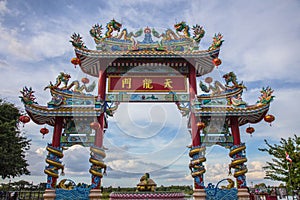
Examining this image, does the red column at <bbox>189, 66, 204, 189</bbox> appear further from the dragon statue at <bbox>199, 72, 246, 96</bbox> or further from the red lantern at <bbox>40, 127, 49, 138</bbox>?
the red lantern at <bbox>40, 127, 49, 138</bbox>

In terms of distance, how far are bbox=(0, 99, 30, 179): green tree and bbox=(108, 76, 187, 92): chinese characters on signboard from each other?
8.78 m

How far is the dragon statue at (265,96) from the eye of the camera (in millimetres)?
9391

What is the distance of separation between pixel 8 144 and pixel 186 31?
1349cm

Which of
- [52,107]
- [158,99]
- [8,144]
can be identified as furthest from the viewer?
[8,144]

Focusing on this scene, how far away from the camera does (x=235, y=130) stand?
9.62 meters

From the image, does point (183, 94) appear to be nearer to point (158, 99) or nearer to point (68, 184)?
point (158, 99)

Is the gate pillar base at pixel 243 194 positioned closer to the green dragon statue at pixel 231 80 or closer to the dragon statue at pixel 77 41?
the green dragon statue at pixel 231 80

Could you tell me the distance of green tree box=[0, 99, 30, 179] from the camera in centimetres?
1385

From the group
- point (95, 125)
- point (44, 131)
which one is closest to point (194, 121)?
point (95, 125)

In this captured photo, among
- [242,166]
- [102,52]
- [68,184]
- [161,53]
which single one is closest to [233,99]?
[242,166]

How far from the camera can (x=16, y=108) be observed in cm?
1677

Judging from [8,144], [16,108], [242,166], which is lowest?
[242,166]

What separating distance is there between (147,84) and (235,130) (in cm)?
453

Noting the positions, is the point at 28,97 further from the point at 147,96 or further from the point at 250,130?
the point at 250,130
